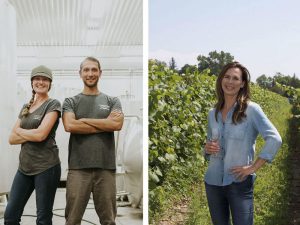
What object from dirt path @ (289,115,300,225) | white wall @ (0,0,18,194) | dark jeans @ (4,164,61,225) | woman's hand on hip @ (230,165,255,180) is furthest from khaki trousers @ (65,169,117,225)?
dirt path @ (289,115,300,225)

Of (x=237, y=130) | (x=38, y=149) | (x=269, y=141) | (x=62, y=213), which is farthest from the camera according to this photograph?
(x=62, y=213)

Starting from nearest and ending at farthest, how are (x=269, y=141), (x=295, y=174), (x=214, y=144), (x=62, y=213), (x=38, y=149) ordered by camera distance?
1. (x=269, y=141)
2. (x=214, y=144)
3. (x=38, y=149)
4. (x=62, y=213)
5. (x=295, y=174)

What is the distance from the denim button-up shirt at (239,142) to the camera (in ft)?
11.1

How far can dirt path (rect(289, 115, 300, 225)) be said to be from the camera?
418 cm

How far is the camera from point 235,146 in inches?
139

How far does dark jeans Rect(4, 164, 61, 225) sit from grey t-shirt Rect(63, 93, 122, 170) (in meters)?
0.17

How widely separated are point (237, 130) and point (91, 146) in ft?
3.46

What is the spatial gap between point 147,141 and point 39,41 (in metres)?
1.08

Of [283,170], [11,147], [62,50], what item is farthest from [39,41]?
[283,170]

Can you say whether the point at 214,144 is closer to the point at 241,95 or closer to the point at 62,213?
the point at 241,95

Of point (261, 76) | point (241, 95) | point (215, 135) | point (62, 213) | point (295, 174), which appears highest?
point (261, 76)

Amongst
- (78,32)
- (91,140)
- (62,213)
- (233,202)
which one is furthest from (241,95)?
(62,213)

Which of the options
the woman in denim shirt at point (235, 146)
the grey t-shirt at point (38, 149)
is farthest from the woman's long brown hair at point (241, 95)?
the grey t-shirt at point (38, 149)

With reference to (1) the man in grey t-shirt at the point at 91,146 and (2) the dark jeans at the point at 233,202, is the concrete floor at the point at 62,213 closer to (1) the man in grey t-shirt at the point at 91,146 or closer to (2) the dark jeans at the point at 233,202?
(1) the man in grey t-shirt at the point at 91,146
